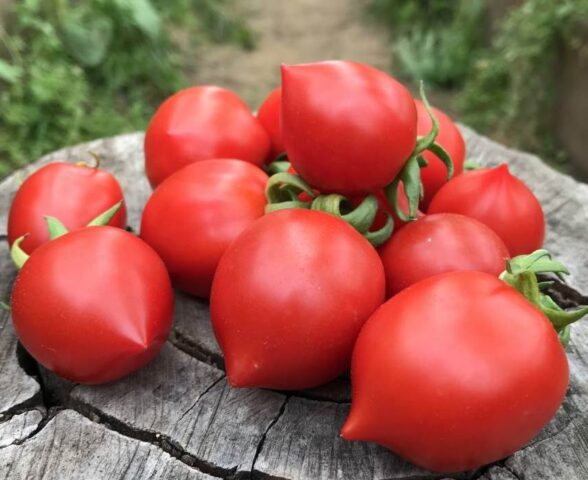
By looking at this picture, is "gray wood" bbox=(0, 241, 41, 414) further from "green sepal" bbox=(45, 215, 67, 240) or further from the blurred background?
the blurred background

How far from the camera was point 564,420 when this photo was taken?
100 cm

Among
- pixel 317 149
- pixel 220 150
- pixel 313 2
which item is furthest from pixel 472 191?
pixel 313 2

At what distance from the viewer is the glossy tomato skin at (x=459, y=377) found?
31.7 inches

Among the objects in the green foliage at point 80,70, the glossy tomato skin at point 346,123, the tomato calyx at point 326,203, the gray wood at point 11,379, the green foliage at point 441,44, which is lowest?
the green foliage at point 441,44

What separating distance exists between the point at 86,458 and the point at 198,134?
552mm

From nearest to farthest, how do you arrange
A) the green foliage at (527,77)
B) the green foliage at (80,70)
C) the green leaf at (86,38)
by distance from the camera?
1. the green foliage at (80,70)
2. the green foliage at (527,77)
3. the green leaf at (86,38)

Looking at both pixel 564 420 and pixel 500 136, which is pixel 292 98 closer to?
pixel 564 420

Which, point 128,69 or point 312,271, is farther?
point 128,69

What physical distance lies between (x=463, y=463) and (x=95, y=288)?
485 mm

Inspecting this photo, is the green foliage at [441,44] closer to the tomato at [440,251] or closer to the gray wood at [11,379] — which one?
the tomato at [440,251]

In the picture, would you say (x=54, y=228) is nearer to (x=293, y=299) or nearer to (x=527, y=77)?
(x=293, y=299)

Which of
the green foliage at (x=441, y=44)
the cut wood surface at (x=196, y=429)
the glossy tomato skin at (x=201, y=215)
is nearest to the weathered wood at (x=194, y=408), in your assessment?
the cut wood surface at (x=196, y=429)

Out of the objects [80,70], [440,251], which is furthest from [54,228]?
[80,70]

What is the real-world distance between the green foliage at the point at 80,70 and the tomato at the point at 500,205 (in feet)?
6.17
